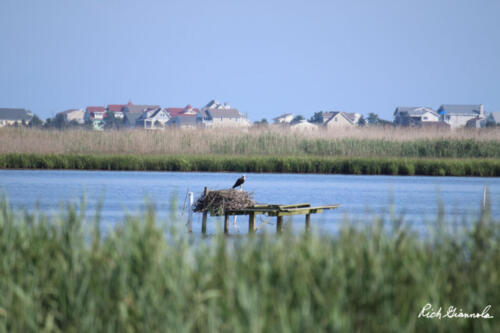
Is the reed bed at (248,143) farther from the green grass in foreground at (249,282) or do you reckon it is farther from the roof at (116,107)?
the roof at (116,107)

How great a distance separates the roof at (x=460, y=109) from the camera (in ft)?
421

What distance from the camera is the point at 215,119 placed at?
444ft

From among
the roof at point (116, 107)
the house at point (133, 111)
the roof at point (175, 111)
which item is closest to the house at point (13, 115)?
the house at point (133, 111)

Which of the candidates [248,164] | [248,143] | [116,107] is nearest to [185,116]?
[116,107]

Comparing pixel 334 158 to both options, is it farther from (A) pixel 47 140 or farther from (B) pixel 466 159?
(A) pixel 47 140

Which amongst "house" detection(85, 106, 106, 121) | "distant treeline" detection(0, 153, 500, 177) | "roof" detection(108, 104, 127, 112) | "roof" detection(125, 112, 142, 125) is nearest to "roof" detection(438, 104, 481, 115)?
"roof" detection(125, 112, 142, 125)

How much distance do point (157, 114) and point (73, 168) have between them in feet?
304

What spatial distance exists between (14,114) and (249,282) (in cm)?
12670

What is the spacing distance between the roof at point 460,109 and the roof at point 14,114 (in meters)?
66.6

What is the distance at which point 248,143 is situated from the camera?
37062 millimetres

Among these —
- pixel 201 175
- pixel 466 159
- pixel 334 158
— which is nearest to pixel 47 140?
pixel 201 175

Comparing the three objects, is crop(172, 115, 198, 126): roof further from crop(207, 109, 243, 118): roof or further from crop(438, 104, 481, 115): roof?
crop(438, 104, 481, 115): roof

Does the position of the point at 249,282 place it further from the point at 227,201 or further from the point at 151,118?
the point at 151,118
